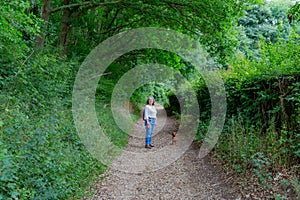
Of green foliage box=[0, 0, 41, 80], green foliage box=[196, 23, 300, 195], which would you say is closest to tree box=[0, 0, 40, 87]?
green foliage box=[0, 0, 41, 80]

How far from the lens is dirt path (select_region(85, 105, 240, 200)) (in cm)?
524

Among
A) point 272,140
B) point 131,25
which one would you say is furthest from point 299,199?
point 131,25

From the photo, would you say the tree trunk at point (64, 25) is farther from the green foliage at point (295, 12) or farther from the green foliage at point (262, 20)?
the green foliage at point (262, 20)

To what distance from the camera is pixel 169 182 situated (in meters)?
6.01

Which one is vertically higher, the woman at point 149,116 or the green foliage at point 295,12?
the green foliage at point 295,12

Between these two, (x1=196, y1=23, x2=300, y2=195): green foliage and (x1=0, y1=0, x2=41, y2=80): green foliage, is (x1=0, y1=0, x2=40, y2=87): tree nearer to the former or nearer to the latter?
(x1=0, y1=0, x2=41, y2=80): green foliage

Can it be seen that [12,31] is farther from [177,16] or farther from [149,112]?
[177,16]

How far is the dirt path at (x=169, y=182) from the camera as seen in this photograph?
17.2 ft

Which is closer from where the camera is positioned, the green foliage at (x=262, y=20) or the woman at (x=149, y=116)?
the woman at (x=149, y=116)

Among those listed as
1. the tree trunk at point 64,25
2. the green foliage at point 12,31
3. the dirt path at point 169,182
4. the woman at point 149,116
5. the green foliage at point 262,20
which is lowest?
the dirt path at point 169,182

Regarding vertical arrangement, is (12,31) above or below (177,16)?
below

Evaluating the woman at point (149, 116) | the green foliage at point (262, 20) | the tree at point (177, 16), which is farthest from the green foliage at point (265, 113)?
the green foliage at point (262, 20)

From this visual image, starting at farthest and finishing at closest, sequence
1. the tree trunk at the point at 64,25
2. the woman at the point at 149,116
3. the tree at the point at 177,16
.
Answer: the tree trunk at the point at 64,25
the woman at the point at 149,116
the tree at the point at 177,16

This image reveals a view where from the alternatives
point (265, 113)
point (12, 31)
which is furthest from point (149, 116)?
point (12, 31)
